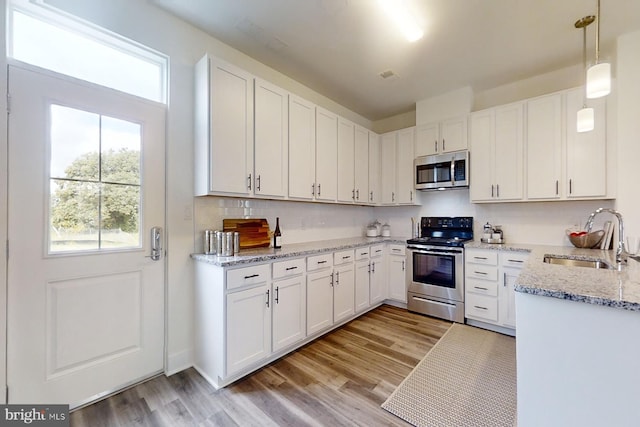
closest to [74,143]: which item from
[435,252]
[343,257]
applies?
[343,257]

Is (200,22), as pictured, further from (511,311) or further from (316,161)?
(511,311)

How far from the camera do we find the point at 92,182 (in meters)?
1.88

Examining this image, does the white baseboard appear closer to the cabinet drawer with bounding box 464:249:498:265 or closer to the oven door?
the oven door

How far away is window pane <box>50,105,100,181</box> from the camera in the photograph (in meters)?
1.74

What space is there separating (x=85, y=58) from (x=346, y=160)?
8.77 ft

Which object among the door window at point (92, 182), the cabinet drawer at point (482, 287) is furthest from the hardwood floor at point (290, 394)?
the door window at point (92, 182)

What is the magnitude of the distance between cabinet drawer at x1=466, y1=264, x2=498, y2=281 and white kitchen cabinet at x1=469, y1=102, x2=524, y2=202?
84 centimetres

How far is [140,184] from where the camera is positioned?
209 cm

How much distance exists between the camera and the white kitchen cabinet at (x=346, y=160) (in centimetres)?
349

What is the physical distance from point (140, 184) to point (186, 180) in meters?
0.34

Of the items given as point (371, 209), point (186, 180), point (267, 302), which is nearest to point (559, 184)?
point (371, 209)

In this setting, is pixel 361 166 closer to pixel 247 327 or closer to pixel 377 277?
pixel 377 277

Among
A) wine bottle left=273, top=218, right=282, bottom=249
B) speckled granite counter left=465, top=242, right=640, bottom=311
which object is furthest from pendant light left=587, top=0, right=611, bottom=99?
wine bottle left=273, top=218, right=282, bottom=249

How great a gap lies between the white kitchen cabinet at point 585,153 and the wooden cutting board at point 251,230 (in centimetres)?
322
